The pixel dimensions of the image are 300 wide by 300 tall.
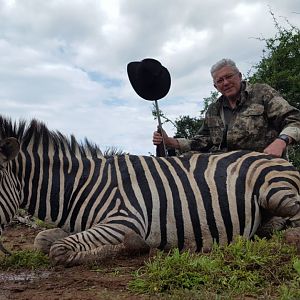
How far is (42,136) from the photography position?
399 centimetres

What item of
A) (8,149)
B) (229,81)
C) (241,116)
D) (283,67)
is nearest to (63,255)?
(8,149)

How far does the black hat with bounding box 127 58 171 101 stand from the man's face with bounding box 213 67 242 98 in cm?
53

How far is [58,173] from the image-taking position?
12.5 feet

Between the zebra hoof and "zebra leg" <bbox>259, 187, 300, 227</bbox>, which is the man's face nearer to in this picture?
"zebra leg" <bbox>259, 187, 300, 227</bbox>

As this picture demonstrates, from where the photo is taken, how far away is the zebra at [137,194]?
3.56 meters

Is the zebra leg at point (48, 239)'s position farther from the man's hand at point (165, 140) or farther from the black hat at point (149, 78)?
the black hat at point (149, 78)

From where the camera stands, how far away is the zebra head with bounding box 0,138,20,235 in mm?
3492

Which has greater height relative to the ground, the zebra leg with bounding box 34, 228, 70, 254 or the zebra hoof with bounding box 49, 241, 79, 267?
the zebra leg with bounding box 34, 228, 70, 254

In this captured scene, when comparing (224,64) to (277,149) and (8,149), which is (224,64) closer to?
(277,149)

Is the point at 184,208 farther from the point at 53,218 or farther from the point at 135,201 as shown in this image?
the point at 53,218

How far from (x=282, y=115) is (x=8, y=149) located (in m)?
2.57

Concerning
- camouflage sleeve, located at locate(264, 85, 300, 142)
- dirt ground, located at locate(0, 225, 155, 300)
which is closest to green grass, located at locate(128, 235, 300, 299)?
dirt ground, located at locate(0, 225, 155, 300)

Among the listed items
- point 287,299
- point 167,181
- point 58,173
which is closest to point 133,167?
point 167,181

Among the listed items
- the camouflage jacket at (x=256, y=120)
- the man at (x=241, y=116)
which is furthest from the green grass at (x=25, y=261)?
the camouflage jacket at (x=256, y=120)
